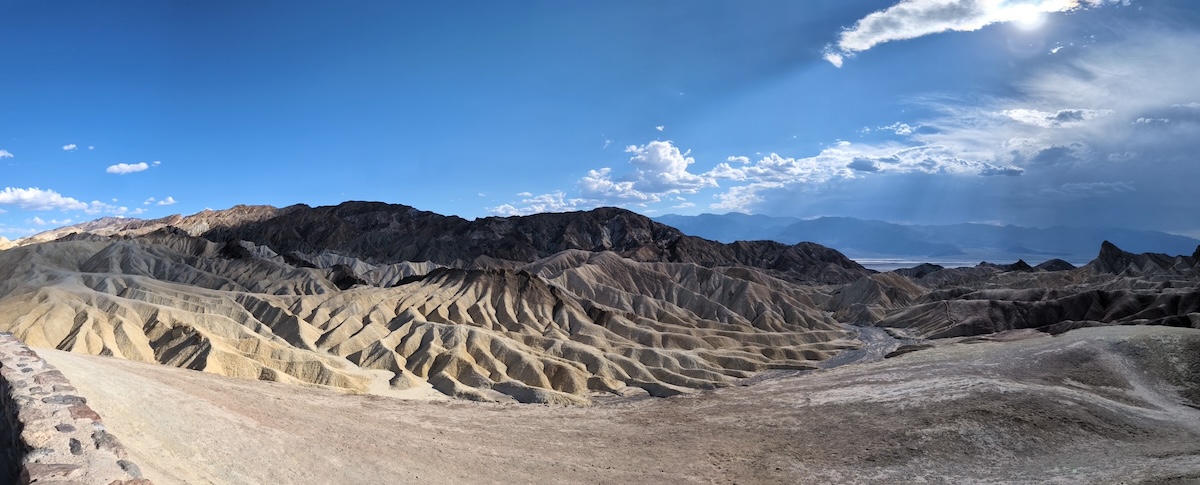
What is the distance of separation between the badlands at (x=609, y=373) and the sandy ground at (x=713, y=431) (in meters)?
0.16

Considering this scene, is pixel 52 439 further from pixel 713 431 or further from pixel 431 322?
pixel 431 322

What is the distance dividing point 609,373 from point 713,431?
124 ft

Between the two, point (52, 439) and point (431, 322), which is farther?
point (431, 322)

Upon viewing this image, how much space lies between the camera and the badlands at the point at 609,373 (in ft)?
80.4

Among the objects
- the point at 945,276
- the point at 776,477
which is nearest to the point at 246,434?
the point at 776,477

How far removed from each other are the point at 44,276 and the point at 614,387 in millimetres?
76211

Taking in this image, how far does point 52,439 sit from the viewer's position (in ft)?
41.9

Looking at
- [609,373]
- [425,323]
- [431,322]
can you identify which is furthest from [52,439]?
[431,322]

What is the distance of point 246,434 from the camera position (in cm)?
2181

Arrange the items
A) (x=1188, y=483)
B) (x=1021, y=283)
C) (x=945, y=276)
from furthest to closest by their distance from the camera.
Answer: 1. (x=945, y=276)
2. (x=1021, y=283)
3. (x=1188, y=483)

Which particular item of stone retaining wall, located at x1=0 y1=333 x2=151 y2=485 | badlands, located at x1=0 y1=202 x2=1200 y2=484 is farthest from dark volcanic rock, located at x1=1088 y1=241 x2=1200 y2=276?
stone retaining wall, located at x1=0 y1=333 x2=151 y2=485

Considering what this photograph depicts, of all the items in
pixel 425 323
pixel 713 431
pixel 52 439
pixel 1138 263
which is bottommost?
pixel 713 431

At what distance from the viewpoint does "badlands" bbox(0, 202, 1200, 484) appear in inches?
965

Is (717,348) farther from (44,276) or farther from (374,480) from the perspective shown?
(44,276)
